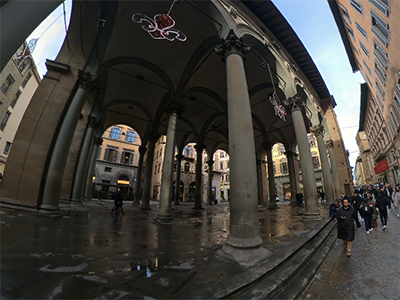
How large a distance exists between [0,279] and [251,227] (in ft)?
11.8

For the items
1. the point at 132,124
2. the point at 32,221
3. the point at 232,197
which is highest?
the point at 132,124

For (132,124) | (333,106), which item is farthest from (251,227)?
(333,106)

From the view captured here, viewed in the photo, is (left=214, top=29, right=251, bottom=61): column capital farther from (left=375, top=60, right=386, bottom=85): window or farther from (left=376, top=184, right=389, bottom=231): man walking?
(left=375, top=60, right=386, bottom=85): window

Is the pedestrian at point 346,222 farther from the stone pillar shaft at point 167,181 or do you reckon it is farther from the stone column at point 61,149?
the stone column at point 61,149

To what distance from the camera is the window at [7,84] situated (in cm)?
1697

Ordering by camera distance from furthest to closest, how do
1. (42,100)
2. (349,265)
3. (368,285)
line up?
(42,100)
(349,265)
(368,285)

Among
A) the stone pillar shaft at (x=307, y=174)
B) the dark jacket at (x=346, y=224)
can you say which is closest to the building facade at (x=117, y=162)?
the stone pillar shaft at (x=307, y=174)

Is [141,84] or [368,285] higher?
[141,84]

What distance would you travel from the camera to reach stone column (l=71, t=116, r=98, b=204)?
10766 millimetres

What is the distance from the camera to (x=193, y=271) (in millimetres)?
2529

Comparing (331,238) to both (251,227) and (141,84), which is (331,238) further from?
(141,84)

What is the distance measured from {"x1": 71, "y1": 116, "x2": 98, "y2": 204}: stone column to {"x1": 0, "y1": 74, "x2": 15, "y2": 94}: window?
1315 cm

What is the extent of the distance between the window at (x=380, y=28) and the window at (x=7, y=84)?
3178 cm

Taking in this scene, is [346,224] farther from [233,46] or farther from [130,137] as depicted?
[130,137]
